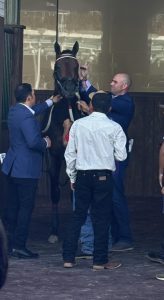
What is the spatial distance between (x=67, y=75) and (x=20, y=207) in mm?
1495

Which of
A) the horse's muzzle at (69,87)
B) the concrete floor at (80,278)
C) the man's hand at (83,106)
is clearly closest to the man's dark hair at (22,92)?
the horse's muzzle at (69,87)

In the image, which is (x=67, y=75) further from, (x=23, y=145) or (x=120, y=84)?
(x=23, y=145)

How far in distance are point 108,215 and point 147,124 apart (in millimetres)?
5030

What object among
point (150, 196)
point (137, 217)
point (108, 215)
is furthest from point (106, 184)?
point (150, 196)

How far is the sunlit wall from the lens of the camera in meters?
14.6

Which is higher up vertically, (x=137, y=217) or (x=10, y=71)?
(x=10, y=71)

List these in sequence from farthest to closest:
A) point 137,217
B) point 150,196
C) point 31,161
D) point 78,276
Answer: point 150,196 < point 137,217 < point 31,161 < point 78,276

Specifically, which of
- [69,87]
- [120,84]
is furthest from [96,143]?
[120,84]

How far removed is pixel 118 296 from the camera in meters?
8.61

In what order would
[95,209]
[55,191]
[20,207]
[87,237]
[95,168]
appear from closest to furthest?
[95,168] → [95,209] → [20,207] → [87,237] → [55,191]

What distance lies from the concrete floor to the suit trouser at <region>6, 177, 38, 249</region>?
252mm

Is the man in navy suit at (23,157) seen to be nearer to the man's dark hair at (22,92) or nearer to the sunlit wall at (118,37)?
the man's dark hair at (22,92)

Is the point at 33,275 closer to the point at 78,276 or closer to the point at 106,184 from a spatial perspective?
the point at 78,276

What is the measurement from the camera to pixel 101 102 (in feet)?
31.1
